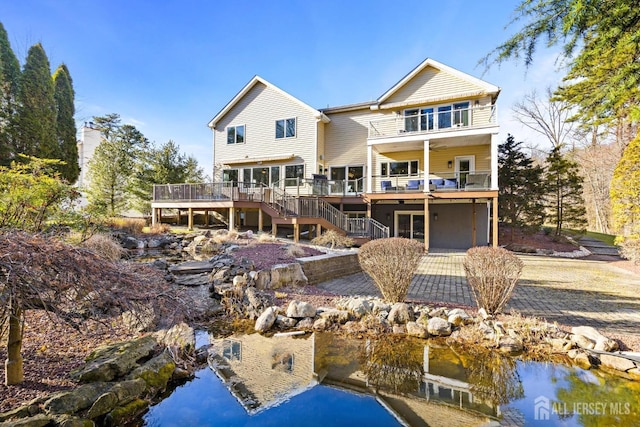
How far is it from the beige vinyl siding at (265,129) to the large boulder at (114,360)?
15401mm

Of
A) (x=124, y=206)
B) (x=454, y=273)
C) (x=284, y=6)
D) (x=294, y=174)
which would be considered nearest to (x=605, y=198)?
(x=454, y=273)

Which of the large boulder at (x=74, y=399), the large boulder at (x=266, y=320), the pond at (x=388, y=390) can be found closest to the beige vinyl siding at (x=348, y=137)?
the large boulder at (x=266, y=320)

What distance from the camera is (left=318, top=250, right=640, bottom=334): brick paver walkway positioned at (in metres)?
5.96

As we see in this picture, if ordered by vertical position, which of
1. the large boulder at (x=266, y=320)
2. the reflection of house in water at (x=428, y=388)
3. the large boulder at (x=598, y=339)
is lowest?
the reflection of house in water at (x=428, y=388)

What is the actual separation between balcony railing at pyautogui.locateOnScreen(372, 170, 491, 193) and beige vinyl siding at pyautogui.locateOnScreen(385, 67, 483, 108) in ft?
14.5

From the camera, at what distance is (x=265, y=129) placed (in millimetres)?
20453

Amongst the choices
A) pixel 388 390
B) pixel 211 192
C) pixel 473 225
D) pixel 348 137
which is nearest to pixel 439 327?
pixel 388 390

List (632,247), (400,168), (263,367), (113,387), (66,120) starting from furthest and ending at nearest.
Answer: (66,120), (400,168), (632,247), (263,367), (113,387)

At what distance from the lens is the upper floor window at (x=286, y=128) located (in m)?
19.6

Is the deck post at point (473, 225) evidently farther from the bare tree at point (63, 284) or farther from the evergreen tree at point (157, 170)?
the evergreen tree at point (157, 170)

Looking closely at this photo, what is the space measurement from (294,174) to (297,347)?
15.3m

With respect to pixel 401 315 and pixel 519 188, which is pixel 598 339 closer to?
pixel 401 315

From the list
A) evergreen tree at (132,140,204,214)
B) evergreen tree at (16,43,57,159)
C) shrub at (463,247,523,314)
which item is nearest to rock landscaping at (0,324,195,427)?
shrub at (463,247,523,314)

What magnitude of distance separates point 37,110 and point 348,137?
17.2m
